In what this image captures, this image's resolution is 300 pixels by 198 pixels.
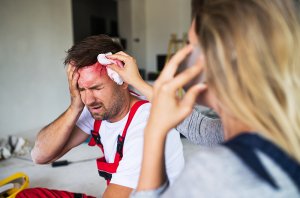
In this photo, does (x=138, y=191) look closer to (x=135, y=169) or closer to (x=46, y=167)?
(x=135, y=169)

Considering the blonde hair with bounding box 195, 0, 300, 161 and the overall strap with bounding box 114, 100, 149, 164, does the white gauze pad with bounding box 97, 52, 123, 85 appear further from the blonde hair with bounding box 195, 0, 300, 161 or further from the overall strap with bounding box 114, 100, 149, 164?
the blonde hair with bounding box 195, 0, 300, 161

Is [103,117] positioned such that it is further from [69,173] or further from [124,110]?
[69,173]

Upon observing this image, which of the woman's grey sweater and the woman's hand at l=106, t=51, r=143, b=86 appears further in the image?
the woman's hand at l=106, t=51, r=143, b=86

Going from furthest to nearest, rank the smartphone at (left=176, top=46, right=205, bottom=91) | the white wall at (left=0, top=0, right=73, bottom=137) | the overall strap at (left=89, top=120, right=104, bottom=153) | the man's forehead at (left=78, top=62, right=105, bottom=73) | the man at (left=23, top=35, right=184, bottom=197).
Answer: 1. the white wall at (left=0, top=0, right=73, bottom=137)
2. the overall strap at (left=89, top=120, right=104, bottom=153)
3. the man's forehead at (left=78, top=62, right=105, bottom=73)
4. the man at (left=23, top=35, right=184, bottom=197)
5. the smartphone at (left=176, top=46, right=205, bottom=91)

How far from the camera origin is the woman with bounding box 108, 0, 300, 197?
22.3 inches

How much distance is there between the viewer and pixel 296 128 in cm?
61

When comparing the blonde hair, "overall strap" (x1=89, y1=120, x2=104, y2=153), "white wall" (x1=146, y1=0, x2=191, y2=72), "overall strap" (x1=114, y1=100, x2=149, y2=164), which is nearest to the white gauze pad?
"overall strap" (x1=114, y1=100, x2=149, y2=164)

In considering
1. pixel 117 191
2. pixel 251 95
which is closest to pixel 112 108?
pixel 117 191

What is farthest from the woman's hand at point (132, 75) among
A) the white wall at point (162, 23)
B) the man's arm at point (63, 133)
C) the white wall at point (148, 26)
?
the white wall at point (148, 26)

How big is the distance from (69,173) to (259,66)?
244cm

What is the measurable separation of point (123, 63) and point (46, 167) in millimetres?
2003

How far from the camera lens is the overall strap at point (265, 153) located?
56 cm

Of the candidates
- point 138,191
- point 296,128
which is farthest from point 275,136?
point 138,191

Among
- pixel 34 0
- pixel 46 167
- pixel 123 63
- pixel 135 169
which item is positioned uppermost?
pixel 34 0
